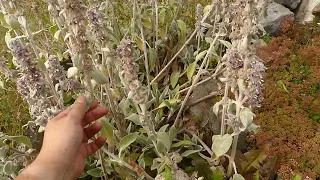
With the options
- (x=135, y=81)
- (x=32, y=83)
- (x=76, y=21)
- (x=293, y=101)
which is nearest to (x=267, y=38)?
(x=293, y=101)

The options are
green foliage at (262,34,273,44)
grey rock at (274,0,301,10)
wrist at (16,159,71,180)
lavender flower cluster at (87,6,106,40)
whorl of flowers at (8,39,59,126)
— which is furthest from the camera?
grey rock at (274,0,301,10)

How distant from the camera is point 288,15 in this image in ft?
12.8

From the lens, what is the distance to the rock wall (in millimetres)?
3816

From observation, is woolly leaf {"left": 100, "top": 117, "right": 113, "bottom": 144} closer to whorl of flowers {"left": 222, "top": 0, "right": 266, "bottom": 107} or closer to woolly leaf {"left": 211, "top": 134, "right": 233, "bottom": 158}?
woolly leaf {"left": 211, "top": 134, "right": 233, "bottom": 158}

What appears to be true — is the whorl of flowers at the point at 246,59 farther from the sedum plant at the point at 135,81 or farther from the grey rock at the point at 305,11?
the grey rock at the point at 305,11

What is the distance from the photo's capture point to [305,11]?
4223mm

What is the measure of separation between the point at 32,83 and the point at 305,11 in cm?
338

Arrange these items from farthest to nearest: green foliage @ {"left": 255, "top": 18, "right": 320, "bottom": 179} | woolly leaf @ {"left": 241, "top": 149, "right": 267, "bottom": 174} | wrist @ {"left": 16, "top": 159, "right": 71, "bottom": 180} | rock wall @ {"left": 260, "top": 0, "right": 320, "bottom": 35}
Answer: rock wall @ {"left": 260, "top": 0, "right": 320, "bottom": 35}, green foliage @ {"left": 255, "top": 18, "right": 320, "bottom": 179}, woolly leaf @ {"left": 241, "top": 149, "right": 267, "bottom": 174}, wrist @ {"left": 16, "top": 159, "right": 71, "bottom": 180}

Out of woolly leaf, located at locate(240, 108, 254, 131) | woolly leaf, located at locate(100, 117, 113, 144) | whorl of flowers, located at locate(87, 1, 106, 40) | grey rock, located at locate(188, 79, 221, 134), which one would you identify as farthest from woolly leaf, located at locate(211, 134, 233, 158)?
whorl of flowers, located at locate(87, 1, 106, 40)

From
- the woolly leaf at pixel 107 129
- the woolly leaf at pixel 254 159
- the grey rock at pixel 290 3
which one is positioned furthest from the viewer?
the grey rock at pixel 290 3

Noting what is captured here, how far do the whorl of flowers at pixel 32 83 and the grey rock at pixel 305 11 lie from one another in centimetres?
304

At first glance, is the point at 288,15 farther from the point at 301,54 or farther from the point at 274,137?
the point at 274,137

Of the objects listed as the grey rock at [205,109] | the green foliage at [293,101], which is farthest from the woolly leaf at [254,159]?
the grey rock at [205,109]

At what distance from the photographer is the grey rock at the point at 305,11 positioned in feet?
13.4
